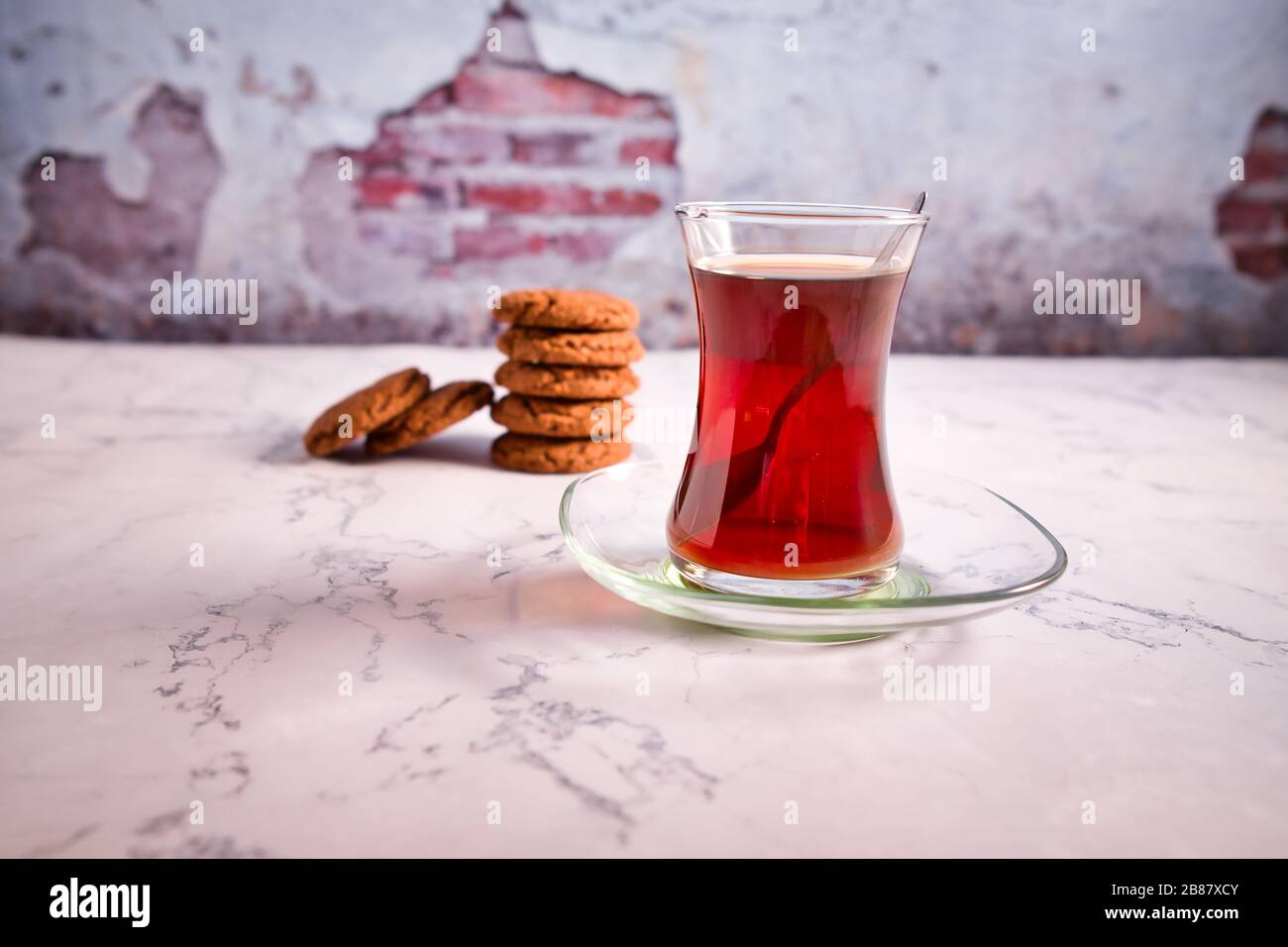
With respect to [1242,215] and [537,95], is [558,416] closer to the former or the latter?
[537,95]

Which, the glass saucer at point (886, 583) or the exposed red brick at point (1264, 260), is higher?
the exposed red brick at point (1264, 260)

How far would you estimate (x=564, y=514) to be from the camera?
84 centimetres

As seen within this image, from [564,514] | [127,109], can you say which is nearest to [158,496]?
[564,514]

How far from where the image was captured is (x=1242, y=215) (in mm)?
2289

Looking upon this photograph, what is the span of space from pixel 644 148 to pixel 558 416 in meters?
1.04

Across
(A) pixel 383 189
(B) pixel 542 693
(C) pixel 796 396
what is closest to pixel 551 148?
(A) pixel 383 189

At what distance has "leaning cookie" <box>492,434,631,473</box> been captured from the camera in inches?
54.5

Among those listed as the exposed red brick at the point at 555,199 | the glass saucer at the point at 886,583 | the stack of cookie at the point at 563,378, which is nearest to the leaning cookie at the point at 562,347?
the stack of cookie at the point at 563,378

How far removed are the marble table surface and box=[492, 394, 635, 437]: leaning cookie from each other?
0.07 metres

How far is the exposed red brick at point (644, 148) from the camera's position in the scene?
2225 millimetres

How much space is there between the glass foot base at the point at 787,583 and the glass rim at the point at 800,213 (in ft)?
0.85

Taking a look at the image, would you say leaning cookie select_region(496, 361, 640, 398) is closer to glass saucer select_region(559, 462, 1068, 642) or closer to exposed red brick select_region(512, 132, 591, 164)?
glass saucer select_region(559, 462, 1068, 642)

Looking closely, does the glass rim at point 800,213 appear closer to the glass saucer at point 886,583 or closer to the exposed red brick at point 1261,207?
the glass saucer at point 886,583

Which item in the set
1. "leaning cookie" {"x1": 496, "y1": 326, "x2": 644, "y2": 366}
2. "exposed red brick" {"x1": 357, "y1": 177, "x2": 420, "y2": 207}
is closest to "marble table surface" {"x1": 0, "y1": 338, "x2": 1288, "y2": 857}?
"leaning cookie" {"x1": 496, "y1": 326, "x2": 644, "y2": 366}
